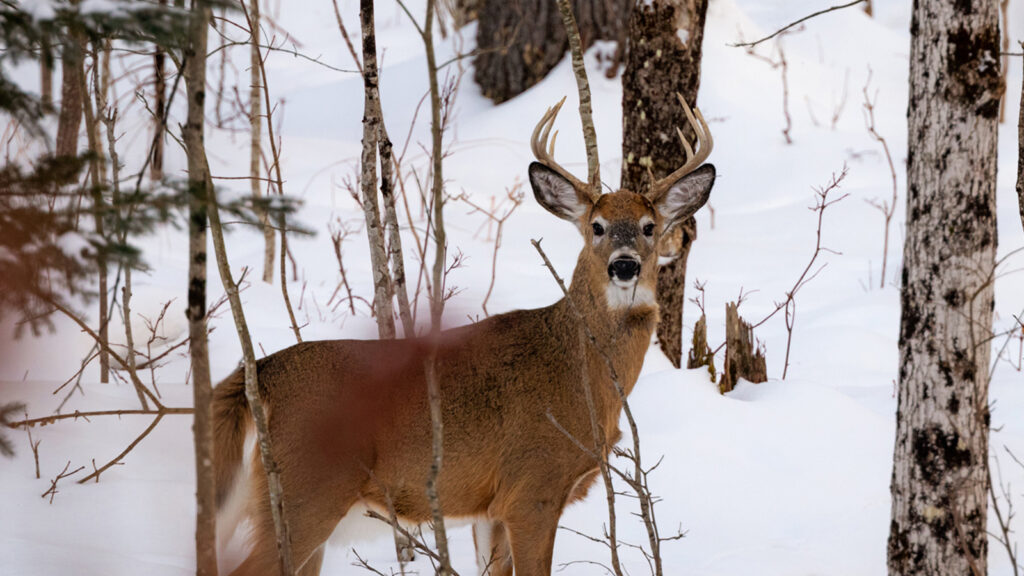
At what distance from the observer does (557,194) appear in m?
4.78

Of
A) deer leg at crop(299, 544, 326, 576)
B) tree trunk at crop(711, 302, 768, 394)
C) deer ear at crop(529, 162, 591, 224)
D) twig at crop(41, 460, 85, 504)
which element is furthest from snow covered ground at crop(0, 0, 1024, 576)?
deer ear at crop(529, 162, 591, 224)

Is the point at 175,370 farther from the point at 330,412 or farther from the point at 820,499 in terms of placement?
the point at 820,499

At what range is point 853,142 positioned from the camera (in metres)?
13.9

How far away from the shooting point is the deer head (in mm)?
4426

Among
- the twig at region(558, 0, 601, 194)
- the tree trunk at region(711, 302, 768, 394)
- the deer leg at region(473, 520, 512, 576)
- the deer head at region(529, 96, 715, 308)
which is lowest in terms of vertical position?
the deer leg at region(473, 520, 512, 576)

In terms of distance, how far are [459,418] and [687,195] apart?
1415mm

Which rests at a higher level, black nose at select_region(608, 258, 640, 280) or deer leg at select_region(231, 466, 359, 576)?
black nose at select_region(608, 258, 640, 280)

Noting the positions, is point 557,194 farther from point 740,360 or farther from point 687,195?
point 740,360

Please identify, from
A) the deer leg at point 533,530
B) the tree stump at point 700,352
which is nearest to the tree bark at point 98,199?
the deer leg at point 533,530

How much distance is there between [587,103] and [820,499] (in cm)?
234

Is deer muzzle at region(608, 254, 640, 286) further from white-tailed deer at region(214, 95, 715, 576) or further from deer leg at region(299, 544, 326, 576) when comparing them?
deer leg at region(299, 544, 326, 576)

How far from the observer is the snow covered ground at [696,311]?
4.73 metres

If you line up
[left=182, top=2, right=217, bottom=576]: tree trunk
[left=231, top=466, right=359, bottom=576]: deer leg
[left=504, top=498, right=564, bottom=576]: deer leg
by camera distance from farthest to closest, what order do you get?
[left=504, top=498, right=564, bottom=576]: deer leg → [left=231, top=466, right=359, bottom=576]: deer leg → [left=182, top=2, right=217, bottom=576]: tree trunk

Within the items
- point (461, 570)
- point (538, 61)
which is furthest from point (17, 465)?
point (538, 61)
